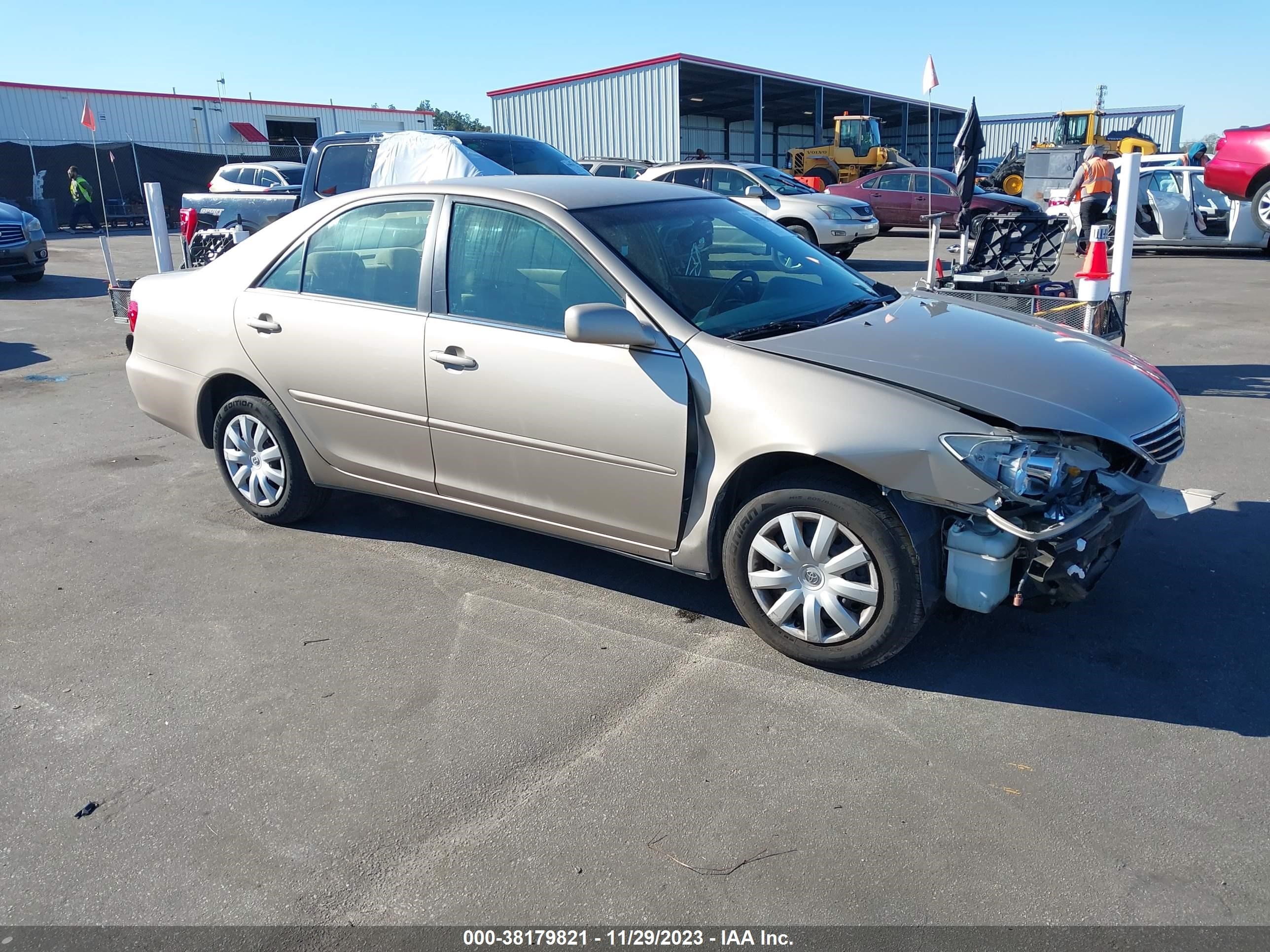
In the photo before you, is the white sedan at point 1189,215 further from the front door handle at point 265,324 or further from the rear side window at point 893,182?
the front door handle at point 265,324

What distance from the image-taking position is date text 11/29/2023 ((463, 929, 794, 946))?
2432mm

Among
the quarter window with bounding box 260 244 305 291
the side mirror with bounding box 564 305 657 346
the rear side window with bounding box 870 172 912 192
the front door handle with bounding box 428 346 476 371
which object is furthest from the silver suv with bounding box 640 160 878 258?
the side mirror with bounding box 564 305 657 346

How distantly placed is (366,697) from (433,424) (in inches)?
50.2

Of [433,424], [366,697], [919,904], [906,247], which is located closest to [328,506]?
[433,424]

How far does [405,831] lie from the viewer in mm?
2852

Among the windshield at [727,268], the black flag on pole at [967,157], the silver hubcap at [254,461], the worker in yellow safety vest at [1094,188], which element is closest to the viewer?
the windshield at [727,268]

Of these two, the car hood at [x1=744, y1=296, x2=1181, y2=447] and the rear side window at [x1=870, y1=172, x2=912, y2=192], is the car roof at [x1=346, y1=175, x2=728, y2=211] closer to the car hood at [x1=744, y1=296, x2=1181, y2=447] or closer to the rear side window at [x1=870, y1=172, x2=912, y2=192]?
the car hood at [x1=744, y1=296, x2=1181, y2=447]

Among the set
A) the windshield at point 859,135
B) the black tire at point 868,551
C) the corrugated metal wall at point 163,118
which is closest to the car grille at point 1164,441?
the black tire at point 868,551

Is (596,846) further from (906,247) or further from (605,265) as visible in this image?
(906,247)

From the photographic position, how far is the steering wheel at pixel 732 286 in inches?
156

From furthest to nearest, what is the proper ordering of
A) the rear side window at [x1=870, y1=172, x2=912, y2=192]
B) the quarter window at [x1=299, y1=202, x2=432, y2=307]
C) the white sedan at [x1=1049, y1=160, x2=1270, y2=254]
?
the rear side window at [x1=870, y1=172, x2=912, y2=192]
the white sedan at [x1=1049, y1=160, x2=1270, y2=254]
the quarter window at [x1=299, y1=202, x2=432, y2=307]

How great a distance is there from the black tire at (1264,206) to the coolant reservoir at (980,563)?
13225 mm

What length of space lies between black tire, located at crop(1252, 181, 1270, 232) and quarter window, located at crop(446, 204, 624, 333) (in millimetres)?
13347

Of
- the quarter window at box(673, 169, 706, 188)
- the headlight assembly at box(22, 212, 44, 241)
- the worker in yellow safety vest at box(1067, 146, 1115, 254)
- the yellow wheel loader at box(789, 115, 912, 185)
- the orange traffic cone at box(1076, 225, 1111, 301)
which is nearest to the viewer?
the orange traffic cone at box(1076, 225, 1111, 301)
